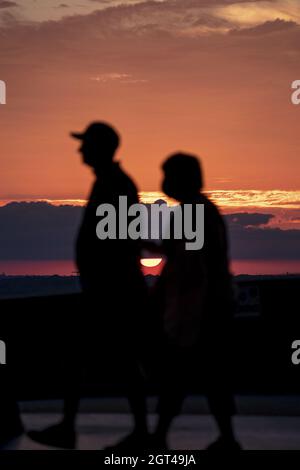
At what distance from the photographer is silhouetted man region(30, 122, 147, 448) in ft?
27.0

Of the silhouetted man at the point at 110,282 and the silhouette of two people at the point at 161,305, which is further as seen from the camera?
the silhouetted man at the point at 110,282

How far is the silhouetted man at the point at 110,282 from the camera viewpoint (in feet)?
27.0

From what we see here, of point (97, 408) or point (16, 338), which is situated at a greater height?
point (16, 338)

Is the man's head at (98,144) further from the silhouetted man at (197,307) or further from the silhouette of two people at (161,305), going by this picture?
the silhouetted man at (197,307)

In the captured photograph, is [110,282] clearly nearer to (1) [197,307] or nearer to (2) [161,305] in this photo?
(2) [161,305]

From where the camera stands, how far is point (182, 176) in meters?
7.79

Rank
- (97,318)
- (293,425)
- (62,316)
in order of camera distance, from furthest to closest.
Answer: (62,316)
(293,425)
(97,318)

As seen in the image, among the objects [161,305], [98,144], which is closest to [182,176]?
[98,144]

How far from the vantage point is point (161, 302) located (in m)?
8.12

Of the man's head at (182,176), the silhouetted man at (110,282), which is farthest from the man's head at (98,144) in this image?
the man's head at (182,176)

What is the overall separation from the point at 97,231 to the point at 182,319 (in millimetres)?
851
